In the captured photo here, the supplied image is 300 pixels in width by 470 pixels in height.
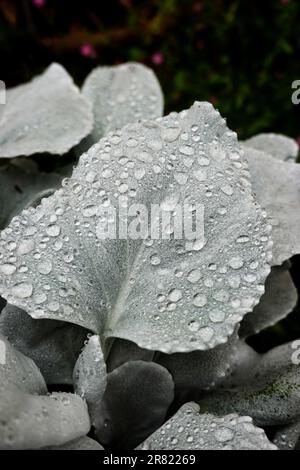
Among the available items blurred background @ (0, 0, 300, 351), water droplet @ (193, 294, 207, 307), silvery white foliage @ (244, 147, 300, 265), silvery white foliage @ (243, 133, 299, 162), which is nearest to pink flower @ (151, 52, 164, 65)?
blurred background @ (0, 0, 300, 351)

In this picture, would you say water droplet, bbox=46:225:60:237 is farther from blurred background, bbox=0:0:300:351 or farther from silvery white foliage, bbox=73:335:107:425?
blurred background, bbox=0:0:300:351

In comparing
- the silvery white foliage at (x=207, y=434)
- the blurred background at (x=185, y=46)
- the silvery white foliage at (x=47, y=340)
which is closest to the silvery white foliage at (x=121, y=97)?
the silvery white foliage at (x=47, y=340)

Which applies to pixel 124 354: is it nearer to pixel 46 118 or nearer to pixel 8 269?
pixel 8 269

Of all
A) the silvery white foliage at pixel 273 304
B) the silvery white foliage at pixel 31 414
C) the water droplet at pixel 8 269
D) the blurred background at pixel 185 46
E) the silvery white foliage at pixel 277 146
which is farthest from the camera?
the blurred background at pixel 185 46

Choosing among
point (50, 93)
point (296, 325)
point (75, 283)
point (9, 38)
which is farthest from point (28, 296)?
point (9, 38)

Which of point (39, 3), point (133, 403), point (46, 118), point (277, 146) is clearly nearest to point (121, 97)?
point (46, 118)

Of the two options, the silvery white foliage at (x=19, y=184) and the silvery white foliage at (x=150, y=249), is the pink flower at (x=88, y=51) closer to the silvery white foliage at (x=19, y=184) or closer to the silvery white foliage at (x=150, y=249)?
the silvery white foliage at (x=19, y=184)

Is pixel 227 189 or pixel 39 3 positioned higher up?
pixel 227 189
